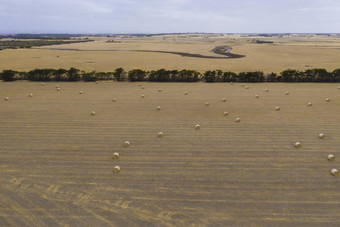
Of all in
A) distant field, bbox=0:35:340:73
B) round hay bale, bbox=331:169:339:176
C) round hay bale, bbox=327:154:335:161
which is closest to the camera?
round hay bale, bbox=331:169:339:176

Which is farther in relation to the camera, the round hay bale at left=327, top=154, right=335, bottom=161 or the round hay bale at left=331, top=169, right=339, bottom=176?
the round hay bale at left=327, top=154, right=335, bottom=161

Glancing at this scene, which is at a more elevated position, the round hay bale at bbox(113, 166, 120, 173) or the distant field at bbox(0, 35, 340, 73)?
the distant field at bbox(0, 35, 340, 73)

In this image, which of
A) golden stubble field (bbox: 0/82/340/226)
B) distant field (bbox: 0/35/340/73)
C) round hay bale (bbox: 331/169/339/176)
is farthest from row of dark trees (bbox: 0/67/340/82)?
round hay bale (bbox: 331/169/339/176)

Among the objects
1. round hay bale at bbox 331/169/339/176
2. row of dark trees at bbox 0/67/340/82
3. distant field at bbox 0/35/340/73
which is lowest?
round hay bale at bbox 331/169/339/176

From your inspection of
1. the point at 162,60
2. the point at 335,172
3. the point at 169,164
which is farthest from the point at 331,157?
the point at 162,60

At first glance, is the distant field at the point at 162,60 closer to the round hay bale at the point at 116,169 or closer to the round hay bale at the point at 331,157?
the round hay bale at the point at 331,157

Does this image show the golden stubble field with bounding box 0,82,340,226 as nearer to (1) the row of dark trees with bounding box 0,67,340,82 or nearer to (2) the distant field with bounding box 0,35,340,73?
(1) the row of dark trees with bounding box 0,67,340,82

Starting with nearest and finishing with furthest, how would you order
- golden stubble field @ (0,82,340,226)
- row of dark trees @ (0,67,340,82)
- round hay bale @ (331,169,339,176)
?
golden stubble field @ (0,82,340,226) < round hay bale @ (331,169,339,176) < row of dark trees @ (0,67,340,82)
